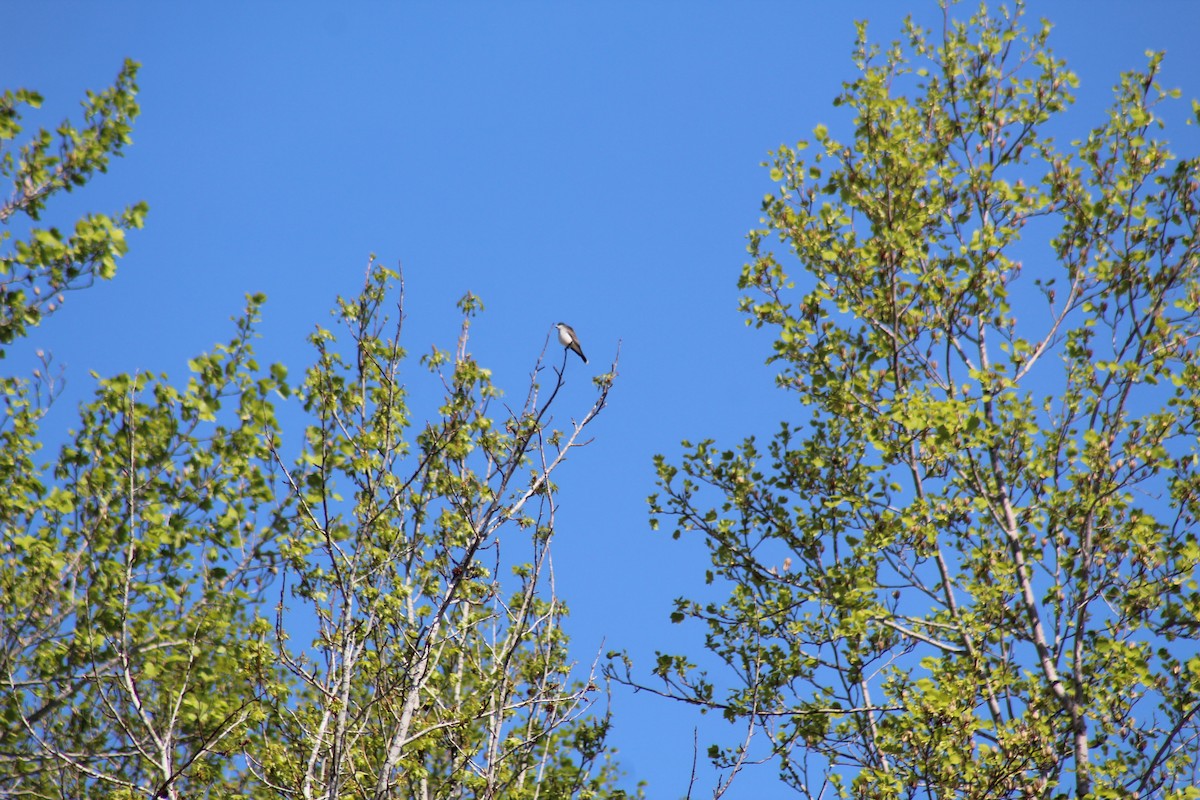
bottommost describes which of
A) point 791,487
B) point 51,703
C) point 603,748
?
point 51,703

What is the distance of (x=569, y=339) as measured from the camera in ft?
39.9

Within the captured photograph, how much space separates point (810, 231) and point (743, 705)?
582cm

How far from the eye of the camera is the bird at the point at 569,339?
12.1 meters

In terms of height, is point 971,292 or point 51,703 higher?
point 971,292

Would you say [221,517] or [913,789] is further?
[221,517]

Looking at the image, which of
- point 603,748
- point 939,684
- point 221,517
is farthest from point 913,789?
point 221,517

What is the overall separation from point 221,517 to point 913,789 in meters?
6.84

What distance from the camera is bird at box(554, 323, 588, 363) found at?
39.7 feet

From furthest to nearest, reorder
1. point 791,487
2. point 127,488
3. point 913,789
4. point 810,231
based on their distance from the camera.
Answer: point 810,231, point 791,487, point 127,488, point 913,789

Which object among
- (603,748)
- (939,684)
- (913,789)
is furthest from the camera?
(603,748)

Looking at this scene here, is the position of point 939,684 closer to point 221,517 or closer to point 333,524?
point 333,524

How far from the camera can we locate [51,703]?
937 centimetres

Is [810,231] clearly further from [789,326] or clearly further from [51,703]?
[51,703]

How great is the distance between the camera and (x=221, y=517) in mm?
10039
